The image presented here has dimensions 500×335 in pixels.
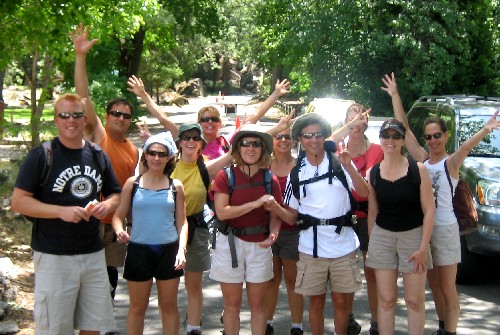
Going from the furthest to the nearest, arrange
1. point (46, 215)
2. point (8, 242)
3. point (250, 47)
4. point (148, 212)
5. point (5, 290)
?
point (250, 47) < point (8, 242) < point (5, 290) < point (148, 212) < point (46, 215)

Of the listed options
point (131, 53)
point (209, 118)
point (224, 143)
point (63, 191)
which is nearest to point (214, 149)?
point (224, 143)

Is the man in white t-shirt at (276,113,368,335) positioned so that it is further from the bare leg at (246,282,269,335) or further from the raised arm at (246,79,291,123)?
the raised arm at (246,79,291,123)

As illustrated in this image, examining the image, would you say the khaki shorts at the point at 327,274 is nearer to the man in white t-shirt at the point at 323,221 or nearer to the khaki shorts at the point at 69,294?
the man in white t-shirt at the point at 323,221

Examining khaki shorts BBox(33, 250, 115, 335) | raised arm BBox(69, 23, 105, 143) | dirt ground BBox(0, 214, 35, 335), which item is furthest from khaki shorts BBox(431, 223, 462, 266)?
dirt ground BBox(0, 214, 35, 335)

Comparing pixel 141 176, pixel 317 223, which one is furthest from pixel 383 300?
pixel 141 176

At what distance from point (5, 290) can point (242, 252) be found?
2.66 metres

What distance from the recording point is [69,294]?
4566 mm

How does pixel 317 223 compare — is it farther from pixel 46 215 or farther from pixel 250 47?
pixel 250 47

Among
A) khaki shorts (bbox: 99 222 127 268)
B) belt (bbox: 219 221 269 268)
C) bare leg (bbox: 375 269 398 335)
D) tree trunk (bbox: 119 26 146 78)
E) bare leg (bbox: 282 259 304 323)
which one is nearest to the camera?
belt (bbox: 219 221 269 268)

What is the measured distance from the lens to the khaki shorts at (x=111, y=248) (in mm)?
5715

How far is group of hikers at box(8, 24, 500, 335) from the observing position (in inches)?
181

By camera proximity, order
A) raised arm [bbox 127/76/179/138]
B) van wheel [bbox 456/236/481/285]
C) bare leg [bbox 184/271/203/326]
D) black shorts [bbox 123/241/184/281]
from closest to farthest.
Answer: black shorts [bbox 123/241/184/281] < bare leg [bbox 184/271/203/326] < raised arm [bbox 127/76/179/138] < van wheel [bbox 456/236/481/285]

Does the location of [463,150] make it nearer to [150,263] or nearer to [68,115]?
[150,263]

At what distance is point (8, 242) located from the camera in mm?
9398
